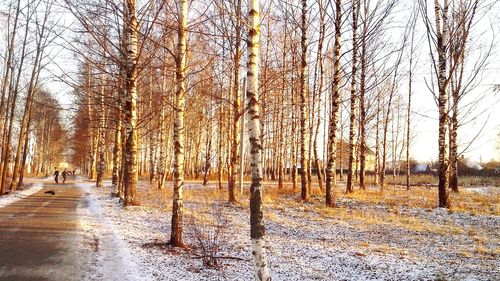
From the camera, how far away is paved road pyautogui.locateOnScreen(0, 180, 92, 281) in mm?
6273

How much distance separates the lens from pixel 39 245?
26.9 ft

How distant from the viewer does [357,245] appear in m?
8.74

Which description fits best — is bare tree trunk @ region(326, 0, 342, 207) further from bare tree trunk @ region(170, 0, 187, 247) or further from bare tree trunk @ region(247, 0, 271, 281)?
bare tree trunk @ region(247, 0, 271, 281)

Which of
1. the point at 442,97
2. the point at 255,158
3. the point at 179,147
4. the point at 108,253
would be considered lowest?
the point at 108,253

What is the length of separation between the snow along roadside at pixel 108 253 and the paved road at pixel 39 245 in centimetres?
24

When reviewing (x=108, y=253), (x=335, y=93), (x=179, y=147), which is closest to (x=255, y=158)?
(x=179, y=147)

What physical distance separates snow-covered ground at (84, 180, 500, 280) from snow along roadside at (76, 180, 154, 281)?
0.03 m

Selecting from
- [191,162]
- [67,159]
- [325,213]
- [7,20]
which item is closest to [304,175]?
[325,213]

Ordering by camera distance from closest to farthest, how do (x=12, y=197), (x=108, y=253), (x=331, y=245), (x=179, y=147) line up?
1. (x=108, y=253)
2. (x=179, y=147)
3. (x=331, y=245)
4. (x=12, y=197)

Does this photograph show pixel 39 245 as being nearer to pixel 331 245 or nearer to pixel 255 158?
pixel 255 158

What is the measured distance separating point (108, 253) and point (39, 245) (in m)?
1.70

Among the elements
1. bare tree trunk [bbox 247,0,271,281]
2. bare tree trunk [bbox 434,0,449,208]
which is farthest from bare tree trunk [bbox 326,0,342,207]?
bare tree trunk [bbox 247,0,271,281]

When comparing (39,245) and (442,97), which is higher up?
(442,97)

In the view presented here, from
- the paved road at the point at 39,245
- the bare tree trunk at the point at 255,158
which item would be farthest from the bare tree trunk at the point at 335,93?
the bare tree trunk at the point at 255,158
